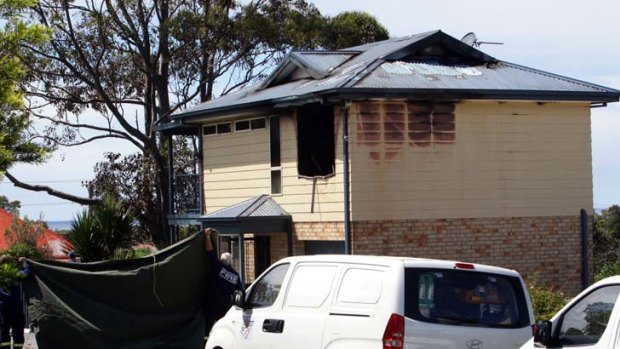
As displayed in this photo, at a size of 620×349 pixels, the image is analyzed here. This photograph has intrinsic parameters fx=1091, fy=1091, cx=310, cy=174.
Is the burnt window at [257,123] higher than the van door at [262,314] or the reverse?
higher

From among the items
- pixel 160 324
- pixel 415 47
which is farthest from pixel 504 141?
pixel 160 324

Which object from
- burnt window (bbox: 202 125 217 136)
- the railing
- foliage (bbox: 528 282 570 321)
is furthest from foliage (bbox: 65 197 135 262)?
foliage (bbox: 528 282 570 321)

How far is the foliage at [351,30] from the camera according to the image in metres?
39.8

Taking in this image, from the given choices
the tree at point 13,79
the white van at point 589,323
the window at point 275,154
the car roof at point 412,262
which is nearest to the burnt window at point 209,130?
the window at point 275,154

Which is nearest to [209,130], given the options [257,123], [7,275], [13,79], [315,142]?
[257,123]

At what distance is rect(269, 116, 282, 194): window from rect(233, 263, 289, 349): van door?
1254 centimetres

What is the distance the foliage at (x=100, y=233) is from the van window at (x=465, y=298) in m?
12.6

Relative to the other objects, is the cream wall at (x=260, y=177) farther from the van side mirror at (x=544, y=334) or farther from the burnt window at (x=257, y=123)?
the van side mirror at (x=544, y=334)

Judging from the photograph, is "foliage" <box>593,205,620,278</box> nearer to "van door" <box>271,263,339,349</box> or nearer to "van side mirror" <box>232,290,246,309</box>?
Result: "van side mirror" <box>232,290,246,309</box>

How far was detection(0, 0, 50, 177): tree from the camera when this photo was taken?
11.9m

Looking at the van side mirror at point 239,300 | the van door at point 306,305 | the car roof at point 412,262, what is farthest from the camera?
the van side mirror at point 239,300

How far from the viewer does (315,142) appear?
2483 centimetres

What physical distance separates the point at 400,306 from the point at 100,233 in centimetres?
1305

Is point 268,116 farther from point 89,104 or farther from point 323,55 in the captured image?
point 89,104
